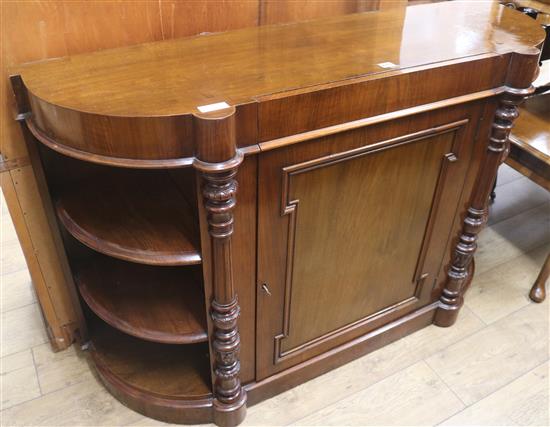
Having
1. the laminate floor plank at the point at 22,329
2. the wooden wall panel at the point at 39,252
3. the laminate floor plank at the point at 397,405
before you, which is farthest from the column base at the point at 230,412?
the laminate floor plank at the point at 22,329

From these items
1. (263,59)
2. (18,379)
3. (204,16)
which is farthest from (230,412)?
(204,16)

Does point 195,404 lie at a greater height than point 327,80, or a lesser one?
lesser

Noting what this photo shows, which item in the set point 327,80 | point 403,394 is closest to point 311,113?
point 327,80

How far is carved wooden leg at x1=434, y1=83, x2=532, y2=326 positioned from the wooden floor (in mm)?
109

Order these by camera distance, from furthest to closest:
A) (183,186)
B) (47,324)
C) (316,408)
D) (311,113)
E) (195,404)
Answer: (47,324)
(316,408)
(195,404)
(183,186)
(311,113)

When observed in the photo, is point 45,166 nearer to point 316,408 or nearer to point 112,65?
point 112,65

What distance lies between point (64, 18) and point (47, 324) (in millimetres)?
943

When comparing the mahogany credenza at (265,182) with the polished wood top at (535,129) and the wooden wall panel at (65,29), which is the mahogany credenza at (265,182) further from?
the polished wood top at (535,129)

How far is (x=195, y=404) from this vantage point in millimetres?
1338

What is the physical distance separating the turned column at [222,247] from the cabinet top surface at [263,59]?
0.06 meters

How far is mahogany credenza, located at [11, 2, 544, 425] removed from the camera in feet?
3.15

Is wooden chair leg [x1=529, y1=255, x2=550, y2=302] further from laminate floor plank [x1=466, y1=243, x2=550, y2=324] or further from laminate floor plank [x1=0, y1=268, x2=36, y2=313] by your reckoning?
laminate floor plank [x1=0, y1=268, x2=36, y2=313]

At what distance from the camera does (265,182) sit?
3.44ft

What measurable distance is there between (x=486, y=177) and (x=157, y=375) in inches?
39.4
